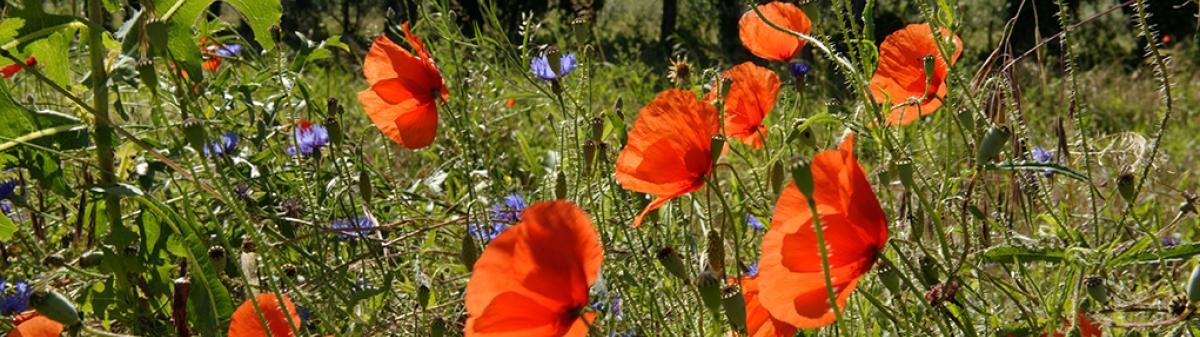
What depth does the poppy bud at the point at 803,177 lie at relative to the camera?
560 millimetres

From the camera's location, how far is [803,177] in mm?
563

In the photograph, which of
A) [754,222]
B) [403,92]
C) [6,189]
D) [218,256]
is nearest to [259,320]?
[218,256]

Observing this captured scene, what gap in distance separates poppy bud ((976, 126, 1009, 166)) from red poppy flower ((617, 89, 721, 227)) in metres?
0.24

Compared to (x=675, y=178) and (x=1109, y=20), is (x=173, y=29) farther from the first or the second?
(x=1109, y=20)

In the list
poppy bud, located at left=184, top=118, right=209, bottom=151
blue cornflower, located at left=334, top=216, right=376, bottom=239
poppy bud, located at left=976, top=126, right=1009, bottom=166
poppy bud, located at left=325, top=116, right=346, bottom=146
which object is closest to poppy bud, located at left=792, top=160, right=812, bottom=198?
poppy bud, located at left=976, top=126, right=1009, bottom=166

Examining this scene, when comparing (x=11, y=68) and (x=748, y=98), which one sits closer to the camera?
(x=748, y=98)

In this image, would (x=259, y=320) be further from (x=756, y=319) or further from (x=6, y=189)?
(x=6, y=189)

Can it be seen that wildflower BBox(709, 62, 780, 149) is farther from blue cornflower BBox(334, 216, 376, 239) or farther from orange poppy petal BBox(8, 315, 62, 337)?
orange poppy petal BBox(8, 315, 62, 337)

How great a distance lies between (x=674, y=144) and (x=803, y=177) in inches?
13.7

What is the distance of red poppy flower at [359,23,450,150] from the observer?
1165 mm

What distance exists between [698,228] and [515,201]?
45cm

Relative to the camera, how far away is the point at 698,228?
1.87m

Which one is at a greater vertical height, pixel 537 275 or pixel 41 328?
pixel 537 275

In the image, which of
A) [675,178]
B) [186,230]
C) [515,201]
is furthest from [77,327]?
[515,201]
